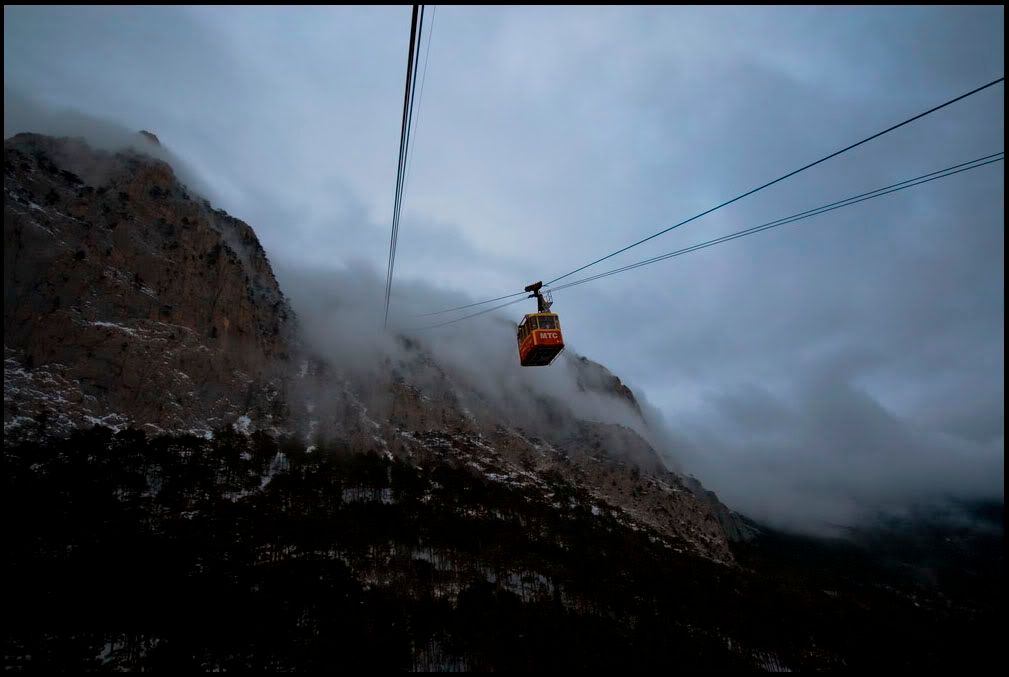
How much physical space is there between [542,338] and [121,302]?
4209 inches

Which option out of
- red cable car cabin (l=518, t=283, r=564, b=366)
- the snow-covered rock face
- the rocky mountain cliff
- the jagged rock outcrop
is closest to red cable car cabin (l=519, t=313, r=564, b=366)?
red cable car cabin (l=518, t=283, r=564, b=366)

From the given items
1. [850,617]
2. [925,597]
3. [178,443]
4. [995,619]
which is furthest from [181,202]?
[925,597]

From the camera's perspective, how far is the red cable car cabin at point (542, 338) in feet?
102

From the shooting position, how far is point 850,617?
119 metres

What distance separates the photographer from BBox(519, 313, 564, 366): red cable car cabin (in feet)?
102

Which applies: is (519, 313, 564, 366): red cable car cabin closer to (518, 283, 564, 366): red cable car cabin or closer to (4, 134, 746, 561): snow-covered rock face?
(518, 283, 564, 366): red cable car cabin

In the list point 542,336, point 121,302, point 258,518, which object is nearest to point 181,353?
point 121,302

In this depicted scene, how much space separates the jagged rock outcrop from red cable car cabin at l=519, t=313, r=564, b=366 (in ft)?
303

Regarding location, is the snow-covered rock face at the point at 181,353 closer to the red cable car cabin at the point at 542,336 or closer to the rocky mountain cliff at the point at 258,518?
the rocky mountain cliff at the point at 258,518

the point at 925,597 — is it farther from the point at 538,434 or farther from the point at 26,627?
the point at 26,627

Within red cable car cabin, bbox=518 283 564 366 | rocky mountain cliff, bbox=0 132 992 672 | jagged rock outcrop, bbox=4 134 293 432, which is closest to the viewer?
red cable car cabin, bbox=518 283 564 366

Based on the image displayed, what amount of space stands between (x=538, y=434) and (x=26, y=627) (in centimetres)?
15885

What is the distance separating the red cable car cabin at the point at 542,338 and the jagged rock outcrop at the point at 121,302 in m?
92.2

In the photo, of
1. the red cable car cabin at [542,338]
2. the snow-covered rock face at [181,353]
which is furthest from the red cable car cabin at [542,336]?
the snow-covered rock face at [181,353]
